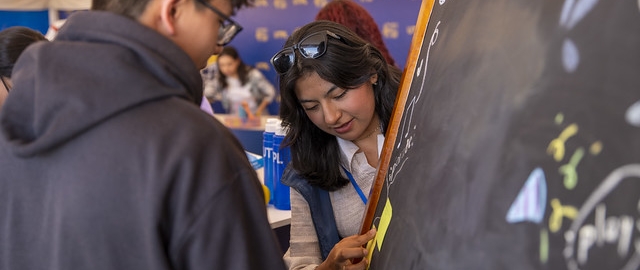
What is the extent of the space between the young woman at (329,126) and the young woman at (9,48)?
965mm

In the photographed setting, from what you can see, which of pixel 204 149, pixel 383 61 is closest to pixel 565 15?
pixel 204 149

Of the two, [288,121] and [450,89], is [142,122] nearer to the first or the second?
[450,89]

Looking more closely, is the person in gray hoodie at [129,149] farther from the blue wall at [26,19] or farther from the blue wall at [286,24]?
the blue wall at [26,19]

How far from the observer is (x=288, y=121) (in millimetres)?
1880

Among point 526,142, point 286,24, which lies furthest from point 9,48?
point 286,24

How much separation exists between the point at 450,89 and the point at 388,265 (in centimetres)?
36

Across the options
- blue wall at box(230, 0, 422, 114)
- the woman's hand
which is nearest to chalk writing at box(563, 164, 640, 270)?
the woman's hand

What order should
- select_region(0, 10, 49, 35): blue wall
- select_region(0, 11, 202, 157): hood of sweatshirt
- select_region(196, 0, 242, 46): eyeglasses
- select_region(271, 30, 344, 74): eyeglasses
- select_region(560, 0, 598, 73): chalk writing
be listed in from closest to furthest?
select_region(560, 0, 598, 73): chalk writing, select_region(0, 11, 202, 157): hood of sweatshirt, select_region(196, 0, 242, 46): eyeglasses, select_region(271, 30, 344, 74): eyeglasses, select_region(0, 10, 49, 35): blue wall

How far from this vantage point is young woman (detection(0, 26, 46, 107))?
2.21 meters

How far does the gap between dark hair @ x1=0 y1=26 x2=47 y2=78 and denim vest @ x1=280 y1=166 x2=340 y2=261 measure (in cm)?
112

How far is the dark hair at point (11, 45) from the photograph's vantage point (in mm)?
2256

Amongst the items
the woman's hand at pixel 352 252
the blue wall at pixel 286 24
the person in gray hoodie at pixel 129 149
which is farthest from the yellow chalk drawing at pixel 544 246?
the blue wall at pixel 286 24

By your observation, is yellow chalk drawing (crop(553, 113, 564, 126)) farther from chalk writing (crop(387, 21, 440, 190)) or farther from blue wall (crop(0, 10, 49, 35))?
blue wall (crop(0, 10, 49, 35))

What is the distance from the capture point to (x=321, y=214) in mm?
1790
